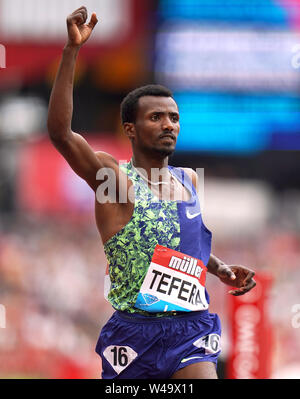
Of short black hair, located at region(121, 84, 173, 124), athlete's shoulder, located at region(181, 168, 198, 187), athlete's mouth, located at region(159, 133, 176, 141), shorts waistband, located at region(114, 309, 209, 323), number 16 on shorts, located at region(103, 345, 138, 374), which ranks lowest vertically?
number 16 on shorts, located at region(103, 345, 138, 374)

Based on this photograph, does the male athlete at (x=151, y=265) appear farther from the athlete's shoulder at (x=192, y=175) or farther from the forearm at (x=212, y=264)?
the athlete's shoulder at (x=192, y=175)

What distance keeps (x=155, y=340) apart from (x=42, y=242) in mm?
9379

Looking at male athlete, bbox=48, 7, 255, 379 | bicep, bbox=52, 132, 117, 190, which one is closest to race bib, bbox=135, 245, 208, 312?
male athlete, bbox=48, 7, 255, 379

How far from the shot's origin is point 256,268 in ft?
42.1

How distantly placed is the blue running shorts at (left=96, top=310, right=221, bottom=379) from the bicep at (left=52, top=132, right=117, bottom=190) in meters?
0.74

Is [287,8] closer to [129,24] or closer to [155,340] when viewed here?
[129,24]

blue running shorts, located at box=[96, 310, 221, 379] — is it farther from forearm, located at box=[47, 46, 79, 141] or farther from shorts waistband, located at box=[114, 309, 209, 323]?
forearm, located at box=[47, 46, 79, 141]

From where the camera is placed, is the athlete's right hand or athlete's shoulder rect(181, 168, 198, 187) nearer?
the athlete's right hand

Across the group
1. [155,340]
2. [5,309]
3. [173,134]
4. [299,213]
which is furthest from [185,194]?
[299,213]

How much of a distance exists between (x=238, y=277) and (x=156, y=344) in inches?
27.1

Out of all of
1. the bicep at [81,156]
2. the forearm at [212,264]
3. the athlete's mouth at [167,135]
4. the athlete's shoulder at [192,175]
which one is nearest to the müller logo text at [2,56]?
the athlete's shoulder at [192,175]

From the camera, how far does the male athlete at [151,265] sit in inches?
155

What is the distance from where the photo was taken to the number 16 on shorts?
399 cm

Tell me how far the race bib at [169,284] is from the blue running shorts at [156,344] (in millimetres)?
58
